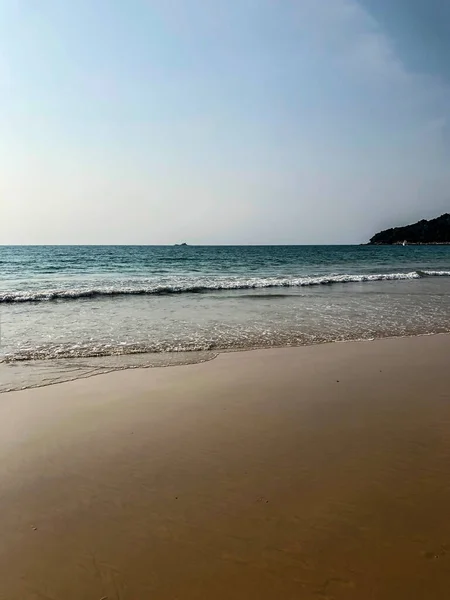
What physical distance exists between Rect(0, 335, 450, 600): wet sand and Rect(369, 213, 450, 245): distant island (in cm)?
16820

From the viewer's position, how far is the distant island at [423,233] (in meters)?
154

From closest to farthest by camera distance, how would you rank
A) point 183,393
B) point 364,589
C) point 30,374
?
point 364,589, point 183,393, point 30,374

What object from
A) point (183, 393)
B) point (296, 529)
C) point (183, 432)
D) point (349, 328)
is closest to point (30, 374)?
point (183, 393)

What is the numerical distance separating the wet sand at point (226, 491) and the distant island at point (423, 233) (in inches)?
6622

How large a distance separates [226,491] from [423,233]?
17358cm

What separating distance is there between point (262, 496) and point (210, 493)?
42cm

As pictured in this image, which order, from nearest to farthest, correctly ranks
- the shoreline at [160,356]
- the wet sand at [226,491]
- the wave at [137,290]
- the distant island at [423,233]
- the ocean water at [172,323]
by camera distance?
the wet sand at [226,491]
the shoreline at [160,356]
the ocean water at [172,323]
the wave at [137,290]
the distant island at [423,233]

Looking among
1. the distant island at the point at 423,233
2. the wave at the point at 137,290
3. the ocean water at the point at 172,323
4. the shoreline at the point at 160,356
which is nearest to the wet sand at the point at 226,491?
the shoreline at the point at 160,356

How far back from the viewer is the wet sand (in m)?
2.60

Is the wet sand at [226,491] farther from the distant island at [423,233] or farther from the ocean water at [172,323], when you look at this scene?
the distant island at [423,233]

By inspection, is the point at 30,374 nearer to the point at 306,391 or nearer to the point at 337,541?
the point at 306,391

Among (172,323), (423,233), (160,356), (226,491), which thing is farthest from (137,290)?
(423,233)

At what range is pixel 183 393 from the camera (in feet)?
19.3

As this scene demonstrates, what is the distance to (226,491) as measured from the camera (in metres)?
3.49
